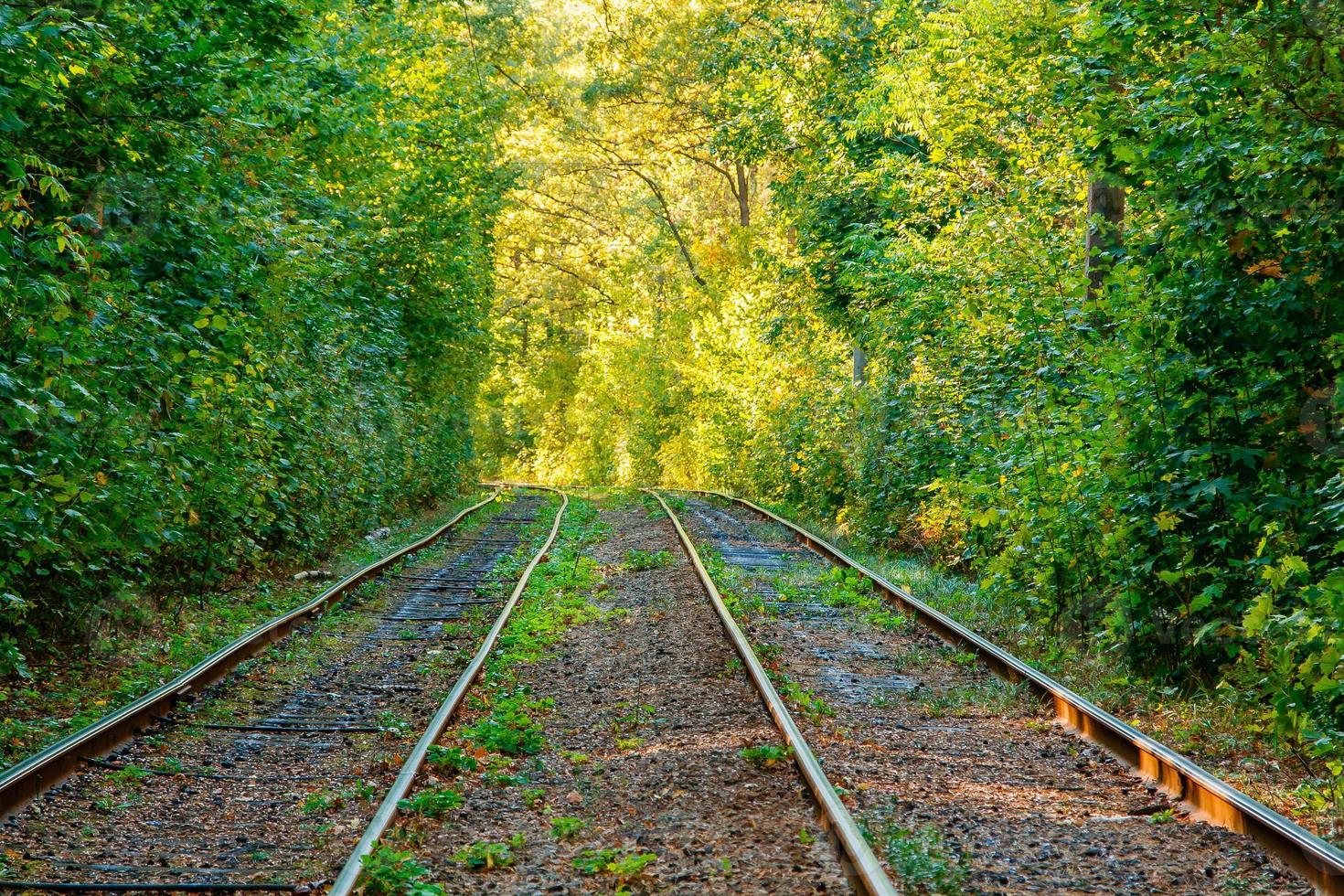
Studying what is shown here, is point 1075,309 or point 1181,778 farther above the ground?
point 1075,309

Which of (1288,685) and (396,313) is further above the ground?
(396,313)

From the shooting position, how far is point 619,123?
37.3m

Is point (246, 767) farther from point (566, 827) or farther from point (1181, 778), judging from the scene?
point (1181, 778)

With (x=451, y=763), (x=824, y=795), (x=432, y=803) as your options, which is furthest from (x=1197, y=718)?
(x=432, y=803)

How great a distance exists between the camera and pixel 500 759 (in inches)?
249

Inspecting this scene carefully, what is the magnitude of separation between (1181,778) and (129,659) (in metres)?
7.22

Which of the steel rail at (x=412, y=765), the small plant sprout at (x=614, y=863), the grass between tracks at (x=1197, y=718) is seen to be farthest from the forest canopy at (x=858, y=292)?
the small plant sprout at (x=614, y=863)

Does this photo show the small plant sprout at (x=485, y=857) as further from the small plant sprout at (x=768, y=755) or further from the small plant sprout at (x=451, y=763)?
the small plant sprout at (x=768, y=755)

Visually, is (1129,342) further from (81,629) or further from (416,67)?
(416,67)

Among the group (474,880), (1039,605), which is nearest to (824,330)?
(1039,605)

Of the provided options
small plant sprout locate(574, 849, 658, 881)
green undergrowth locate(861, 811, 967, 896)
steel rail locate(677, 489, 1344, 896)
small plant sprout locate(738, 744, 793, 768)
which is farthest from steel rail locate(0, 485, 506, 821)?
steel rail locate(677, 489, 1344, 896)

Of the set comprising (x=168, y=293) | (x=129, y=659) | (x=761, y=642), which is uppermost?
(x=168, y=293)

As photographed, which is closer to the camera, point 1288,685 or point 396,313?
point 1288,685

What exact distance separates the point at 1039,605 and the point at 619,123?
30.3m
